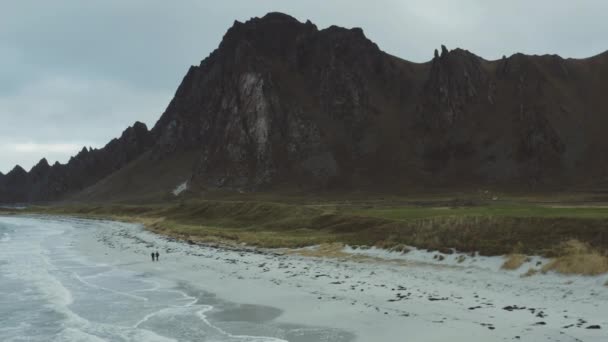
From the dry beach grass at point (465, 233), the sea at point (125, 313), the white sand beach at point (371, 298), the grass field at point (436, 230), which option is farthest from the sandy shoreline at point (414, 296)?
the grass field at point (436, 230)

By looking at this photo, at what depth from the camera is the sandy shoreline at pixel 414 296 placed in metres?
17.9

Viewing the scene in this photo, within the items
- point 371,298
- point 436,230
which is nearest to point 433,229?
point 436,230

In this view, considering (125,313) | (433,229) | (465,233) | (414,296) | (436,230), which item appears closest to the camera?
(125,313)

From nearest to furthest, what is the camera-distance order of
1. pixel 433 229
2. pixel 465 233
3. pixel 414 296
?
pixel 414 296
pixel 465 233
pixel 433 229

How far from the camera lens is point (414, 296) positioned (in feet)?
80.8

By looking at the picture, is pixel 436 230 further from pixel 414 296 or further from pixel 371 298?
pixel 371 298

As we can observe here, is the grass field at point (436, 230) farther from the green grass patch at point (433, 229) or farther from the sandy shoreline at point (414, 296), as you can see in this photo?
the sandy shoreline at point (414, 296)

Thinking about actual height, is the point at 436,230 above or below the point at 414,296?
above

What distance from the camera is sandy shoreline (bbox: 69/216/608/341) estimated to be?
1786cm

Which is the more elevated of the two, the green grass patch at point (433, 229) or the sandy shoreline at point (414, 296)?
the green grass patch at point (433, 229)

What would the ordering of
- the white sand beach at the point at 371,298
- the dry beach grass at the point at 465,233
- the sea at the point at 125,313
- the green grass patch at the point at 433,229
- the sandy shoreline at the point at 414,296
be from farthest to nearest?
the green grass patch at the point at 433,229, the dry beach grass at the point at 465,233, the sea at the point at 125,313, the white sand beach at the point at 371,298, the sandy shoreline at the point at 414,296

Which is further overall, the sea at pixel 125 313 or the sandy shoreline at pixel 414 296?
the sea at pixel 125 313

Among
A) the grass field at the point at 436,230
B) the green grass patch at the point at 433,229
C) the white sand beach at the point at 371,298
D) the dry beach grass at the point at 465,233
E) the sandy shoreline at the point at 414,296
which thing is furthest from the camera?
the green grass patch at the point at 433,229

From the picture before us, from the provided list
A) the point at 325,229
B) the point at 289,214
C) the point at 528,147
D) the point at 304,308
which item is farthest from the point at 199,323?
the point at 528,147
